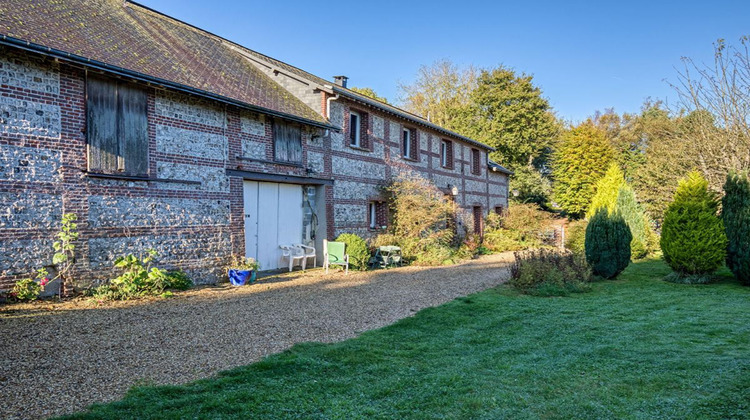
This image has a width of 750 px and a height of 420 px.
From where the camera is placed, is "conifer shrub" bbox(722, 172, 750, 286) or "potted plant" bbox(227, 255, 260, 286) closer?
"potted plant" bbox(227, 255, 260, 286)

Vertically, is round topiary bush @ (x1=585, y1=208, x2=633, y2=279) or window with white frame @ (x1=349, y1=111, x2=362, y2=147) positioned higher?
window with white frame @ (x1=349, y1=111, x2=362, y2=147)

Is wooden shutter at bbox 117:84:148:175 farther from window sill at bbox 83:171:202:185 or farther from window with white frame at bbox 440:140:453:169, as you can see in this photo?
window with white frame at bbox 440:140:453:169

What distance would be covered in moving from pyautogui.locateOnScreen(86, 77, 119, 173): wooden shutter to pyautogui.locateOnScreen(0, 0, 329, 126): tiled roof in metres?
0.47

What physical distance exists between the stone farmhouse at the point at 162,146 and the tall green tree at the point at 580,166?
2165 cm

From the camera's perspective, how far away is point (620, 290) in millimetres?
8961

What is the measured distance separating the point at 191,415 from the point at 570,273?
318 inches

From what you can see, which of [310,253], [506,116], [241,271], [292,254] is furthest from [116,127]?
[506,116]

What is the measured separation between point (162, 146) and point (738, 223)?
1194 centimetres

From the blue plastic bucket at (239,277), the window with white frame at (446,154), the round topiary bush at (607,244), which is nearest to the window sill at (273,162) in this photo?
the blue plastic bucket at (239,277)

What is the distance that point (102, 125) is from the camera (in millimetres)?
7656

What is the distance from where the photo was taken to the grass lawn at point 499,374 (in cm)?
320

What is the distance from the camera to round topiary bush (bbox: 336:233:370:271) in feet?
38.3

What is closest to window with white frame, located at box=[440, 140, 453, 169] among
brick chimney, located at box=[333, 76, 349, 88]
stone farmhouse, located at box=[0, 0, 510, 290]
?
brick chimney, located at box=[333, 76, 349, 88]

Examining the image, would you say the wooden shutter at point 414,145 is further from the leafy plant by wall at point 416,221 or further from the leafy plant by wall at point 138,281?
the leafy plant by wall at point 138,281
